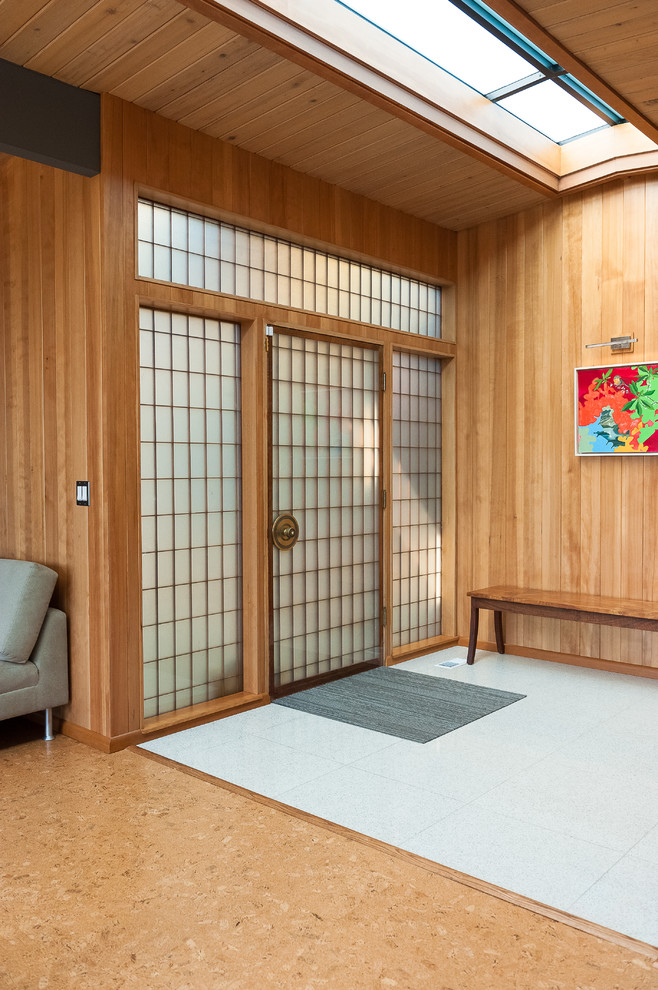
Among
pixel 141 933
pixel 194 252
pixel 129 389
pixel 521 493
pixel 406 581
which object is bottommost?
pixel 141 933

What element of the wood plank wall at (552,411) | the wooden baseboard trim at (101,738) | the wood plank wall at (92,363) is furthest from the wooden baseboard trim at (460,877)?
the wood plank wall at (552,411)

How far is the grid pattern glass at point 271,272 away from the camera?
368 cm

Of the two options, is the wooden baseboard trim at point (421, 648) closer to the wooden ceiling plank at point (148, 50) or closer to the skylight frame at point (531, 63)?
the skylight frame at point (531, 63)

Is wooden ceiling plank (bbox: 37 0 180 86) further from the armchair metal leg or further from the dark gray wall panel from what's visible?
the armchair metal leg

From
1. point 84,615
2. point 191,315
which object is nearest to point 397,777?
point 84,615

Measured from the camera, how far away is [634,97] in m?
2.64

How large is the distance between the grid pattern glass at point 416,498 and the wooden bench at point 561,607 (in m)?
0.48

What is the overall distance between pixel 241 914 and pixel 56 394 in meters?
2.46

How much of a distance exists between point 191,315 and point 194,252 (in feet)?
1.00

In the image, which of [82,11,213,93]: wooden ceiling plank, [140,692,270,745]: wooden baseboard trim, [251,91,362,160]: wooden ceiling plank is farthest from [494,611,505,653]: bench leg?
[82,11,213,93]: wooden ceiling plank

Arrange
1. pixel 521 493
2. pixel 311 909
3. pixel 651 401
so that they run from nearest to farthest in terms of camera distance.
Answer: pixel 311 909
pixel 651 401
pixel 521 493

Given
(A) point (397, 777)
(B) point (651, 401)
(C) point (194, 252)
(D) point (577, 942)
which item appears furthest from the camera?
(B) point (651, 401)

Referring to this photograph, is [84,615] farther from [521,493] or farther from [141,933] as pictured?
[521,493]

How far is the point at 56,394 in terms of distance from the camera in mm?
3652
